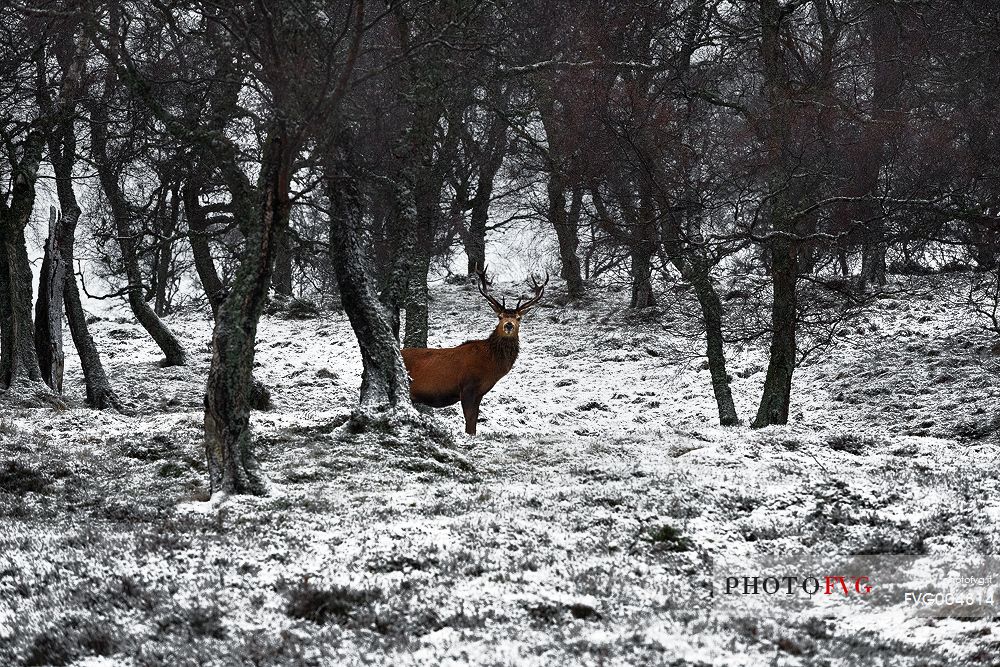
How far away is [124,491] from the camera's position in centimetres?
984

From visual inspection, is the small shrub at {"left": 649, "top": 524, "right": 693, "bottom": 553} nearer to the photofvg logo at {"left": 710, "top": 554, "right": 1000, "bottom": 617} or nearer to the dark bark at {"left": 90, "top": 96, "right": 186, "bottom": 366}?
the photofvg logo at {"left": 710, "top": 554, "right": 1000, "bottom": 617}

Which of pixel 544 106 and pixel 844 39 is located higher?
pixel 844 39

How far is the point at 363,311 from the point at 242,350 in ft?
11.3

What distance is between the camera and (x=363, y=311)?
12.7 metres

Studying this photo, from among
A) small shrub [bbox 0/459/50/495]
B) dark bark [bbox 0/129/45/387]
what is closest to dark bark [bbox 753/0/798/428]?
small shrub [bbox 0/459/50/495]

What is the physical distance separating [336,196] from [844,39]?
71.5 ft

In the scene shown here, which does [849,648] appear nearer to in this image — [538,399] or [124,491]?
[124,491]

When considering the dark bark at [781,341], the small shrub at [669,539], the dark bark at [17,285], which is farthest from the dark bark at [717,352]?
the dark bark at [17,285]

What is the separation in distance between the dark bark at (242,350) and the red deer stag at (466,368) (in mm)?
5114

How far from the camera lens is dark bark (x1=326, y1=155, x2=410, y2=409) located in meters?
12.5

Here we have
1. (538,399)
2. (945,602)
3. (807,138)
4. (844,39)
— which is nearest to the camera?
(945,602)

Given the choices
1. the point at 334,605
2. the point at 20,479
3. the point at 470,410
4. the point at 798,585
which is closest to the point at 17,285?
the point at 20,479

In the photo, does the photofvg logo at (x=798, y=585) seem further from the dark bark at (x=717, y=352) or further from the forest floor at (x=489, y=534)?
the dark bark at (x=717, y=352)

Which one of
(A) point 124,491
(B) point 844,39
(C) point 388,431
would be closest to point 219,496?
(A) point 124,491
